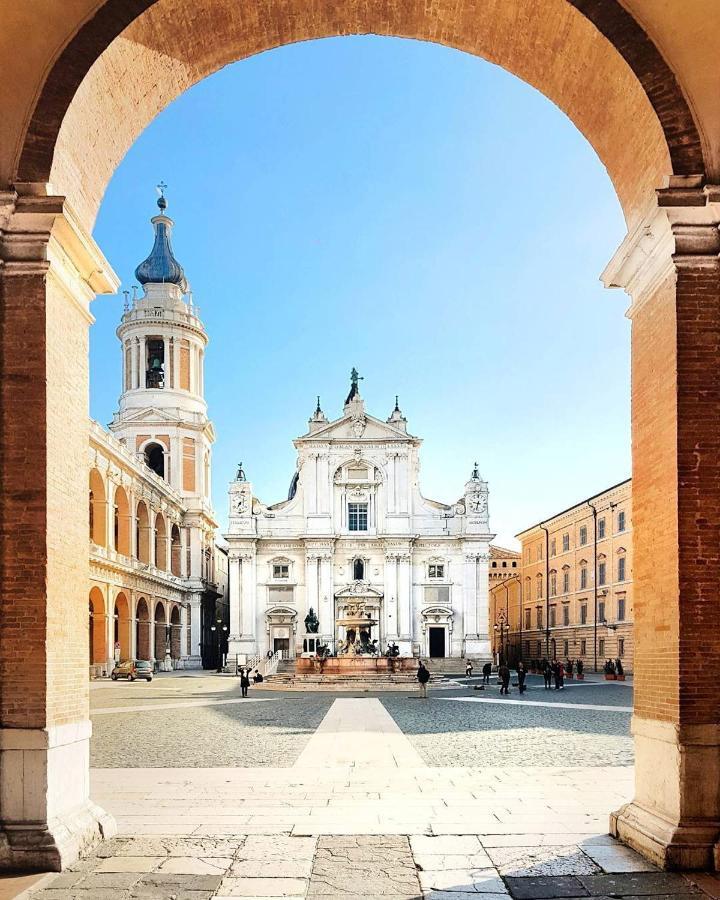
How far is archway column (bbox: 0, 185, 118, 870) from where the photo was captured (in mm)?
7066

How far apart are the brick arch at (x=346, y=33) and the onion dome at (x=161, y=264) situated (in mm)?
54637

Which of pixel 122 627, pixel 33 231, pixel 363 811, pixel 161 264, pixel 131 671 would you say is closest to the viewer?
pixel 33 231

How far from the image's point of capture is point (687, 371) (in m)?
7.35

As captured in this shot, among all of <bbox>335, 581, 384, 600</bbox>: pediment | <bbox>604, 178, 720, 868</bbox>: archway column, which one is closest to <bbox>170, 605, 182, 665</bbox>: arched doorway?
<bbox>335, 581, 384, 600</bbox>: pediment

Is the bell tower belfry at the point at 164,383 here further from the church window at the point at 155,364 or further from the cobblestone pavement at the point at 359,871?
the cobblestone pavement at the point at 359,871

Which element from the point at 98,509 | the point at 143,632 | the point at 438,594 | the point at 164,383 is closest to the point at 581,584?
the point at 438,594

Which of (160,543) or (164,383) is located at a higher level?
(164,383)

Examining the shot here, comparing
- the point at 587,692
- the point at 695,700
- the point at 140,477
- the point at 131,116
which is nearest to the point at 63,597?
the point at 131,116

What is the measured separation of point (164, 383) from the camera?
6053cm

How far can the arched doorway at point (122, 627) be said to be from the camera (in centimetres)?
4509

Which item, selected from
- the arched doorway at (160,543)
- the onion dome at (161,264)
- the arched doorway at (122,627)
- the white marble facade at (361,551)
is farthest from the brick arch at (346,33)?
the onion dome at (161,264)

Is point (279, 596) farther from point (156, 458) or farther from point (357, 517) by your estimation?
point (156, 458)

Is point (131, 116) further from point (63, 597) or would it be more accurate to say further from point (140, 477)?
point (140, 477)

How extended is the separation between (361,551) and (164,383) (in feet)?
54.4
